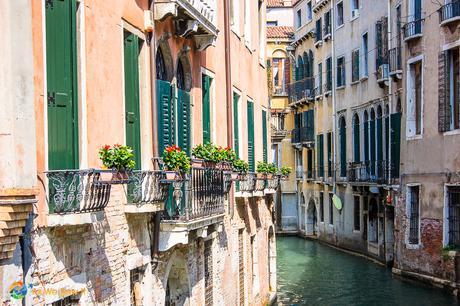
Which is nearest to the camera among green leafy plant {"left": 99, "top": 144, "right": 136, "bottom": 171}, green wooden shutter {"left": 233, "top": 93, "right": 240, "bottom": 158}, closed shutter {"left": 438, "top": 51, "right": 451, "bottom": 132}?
green leafy plant {"left": 99, "top": 144, "right": 136, "bottom": 171}

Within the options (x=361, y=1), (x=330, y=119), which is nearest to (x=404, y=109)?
(x=361, y=1)

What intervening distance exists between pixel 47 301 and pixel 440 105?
19.0m

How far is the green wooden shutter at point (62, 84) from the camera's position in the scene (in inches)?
325

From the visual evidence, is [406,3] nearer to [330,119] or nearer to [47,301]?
[330,119]

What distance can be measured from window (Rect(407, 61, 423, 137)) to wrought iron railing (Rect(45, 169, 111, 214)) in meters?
20.2

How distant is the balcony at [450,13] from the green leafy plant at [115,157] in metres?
16.9

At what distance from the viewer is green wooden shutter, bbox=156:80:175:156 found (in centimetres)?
1230

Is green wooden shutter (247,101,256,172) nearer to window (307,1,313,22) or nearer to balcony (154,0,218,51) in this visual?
balcony (154,0,218,51)

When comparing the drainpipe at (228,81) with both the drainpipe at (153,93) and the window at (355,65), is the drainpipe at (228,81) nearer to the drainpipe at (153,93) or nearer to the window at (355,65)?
the drainpipe at (153,93)

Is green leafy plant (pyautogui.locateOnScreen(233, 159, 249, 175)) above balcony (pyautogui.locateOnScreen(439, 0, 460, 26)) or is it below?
below

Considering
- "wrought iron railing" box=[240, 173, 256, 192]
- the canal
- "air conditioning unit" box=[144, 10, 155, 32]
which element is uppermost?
"air conditioning unit" box=[144, 10, 155, 32]

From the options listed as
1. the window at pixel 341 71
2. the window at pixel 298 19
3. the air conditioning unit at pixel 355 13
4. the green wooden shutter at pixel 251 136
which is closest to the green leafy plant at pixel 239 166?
the green wooden shutter at pixel 251 136

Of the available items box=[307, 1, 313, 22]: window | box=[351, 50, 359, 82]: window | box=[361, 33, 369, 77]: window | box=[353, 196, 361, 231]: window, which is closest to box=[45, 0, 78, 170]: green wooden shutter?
box=[361, 33, 369, 77]: window

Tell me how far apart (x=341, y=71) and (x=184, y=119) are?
89.7ft
